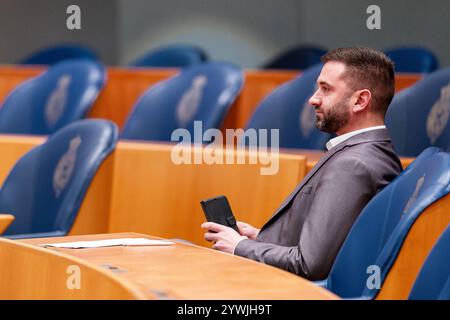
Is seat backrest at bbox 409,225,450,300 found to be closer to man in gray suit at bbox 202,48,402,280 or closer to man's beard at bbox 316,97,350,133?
man in gray suit at bbox 202,48,402,280

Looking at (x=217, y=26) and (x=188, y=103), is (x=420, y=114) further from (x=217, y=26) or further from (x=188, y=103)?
(x=217, y=26)

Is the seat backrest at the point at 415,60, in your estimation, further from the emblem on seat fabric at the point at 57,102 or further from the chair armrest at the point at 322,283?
the chair armrest at the point at 322,283

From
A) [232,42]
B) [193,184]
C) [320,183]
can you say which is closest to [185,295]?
[320,183]

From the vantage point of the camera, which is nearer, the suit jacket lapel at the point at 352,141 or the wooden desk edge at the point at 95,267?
the wooden desk edge at the point at 95,267

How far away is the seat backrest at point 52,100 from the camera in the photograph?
5.23 meters

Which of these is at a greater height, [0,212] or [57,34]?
[57,34]

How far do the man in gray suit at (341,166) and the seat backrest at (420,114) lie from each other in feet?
2.22

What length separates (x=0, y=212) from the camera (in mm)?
3646

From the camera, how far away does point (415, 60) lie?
17.4 ft

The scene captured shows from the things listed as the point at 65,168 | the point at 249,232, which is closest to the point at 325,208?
the point at 249,232

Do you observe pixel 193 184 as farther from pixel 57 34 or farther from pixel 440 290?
pixel 57 34

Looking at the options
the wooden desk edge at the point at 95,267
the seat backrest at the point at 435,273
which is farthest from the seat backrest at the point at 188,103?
the seat backrest at the point at 435,273

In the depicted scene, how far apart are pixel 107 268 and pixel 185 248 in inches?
13.4

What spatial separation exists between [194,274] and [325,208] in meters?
0.51
